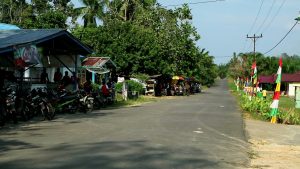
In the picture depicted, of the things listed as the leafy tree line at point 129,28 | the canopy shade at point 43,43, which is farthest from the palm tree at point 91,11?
the canopy shade at point 43,43

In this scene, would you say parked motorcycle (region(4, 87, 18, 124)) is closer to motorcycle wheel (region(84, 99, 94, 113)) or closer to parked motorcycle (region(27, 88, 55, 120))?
parked motorcycle (region(27, 88, 55, 120))

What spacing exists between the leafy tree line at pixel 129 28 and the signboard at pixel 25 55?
85.0 ft

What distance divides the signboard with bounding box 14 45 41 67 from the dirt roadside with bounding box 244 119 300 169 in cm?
863

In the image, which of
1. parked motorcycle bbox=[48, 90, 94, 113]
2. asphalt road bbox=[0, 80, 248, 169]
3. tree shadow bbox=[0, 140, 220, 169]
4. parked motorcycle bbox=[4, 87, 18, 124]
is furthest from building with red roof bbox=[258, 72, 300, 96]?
tree shadow bbox=[0, 140, 220, 169]

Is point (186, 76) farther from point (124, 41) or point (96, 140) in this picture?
point (96, 140)

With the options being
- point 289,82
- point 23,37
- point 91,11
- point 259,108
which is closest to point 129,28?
point 91,11

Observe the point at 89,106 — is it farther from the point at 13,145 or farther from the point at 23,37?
the point at 13,145

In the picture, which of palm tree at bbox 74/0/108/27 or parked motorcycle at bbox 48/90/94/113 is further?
palm tree at bbox 74/0/108/27

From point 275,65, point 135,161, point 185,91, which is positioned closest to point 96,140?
point 135,161

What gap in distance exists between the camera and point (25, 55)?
17.7 m

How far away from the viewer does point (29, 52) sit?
59.2 feet

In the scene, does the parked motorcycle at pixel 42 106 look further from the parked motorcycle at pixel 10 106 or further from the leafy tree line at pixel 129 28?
the leafy tree line at pixel 129 28

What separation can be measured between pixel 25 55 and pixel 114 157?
964 cm

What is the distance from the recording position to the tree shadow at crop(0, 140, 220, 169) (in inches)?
331
